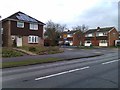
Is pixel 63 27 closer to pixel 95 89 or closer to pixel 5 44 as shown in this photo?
pixel 5 44

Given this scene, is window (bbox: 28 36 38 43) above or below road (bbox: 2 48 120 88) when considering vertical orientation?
above

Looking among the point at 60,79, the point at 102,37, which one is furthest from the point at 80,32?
the point at 60,79

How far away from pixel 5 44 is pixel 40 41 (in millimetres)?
7915

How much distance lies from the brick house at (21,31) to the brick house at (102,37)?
39.2 metres

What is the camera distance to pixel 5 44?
38.6m

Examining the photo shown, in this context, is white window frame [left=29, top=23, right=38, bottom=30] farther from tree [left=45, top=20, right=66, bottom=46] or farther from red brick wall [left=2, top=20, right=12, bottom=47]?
tree [left=45, top=20, right=66, bottom=46]

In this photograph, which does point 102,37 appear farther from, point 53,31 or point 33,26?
point 33,26

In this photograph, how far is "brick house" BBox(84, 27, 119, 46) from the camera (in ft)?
243

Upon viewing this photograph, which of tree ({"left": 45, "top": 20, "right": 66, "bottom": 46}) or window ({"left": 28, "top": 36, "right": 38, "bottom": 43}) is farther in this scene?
tree ({"left": 45, "top": 20, "right": 66, "bottom": 46})

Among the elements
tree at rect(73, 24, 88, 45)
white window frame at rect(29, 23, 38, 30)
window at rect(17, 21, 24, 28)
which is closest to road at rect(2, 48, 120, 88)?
window at rect(17, 21, 24, 28)

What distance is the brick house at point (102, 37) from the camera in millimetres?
73938

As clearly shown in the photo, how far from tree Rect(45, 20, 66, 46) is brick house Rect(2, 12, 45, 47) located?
430 inches

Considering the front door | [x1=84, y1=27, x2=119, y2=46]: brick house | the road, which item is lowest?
the road

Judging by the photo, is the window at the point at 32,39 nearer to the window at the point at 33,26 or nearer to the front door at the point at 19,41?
the window at the point at 33,26
